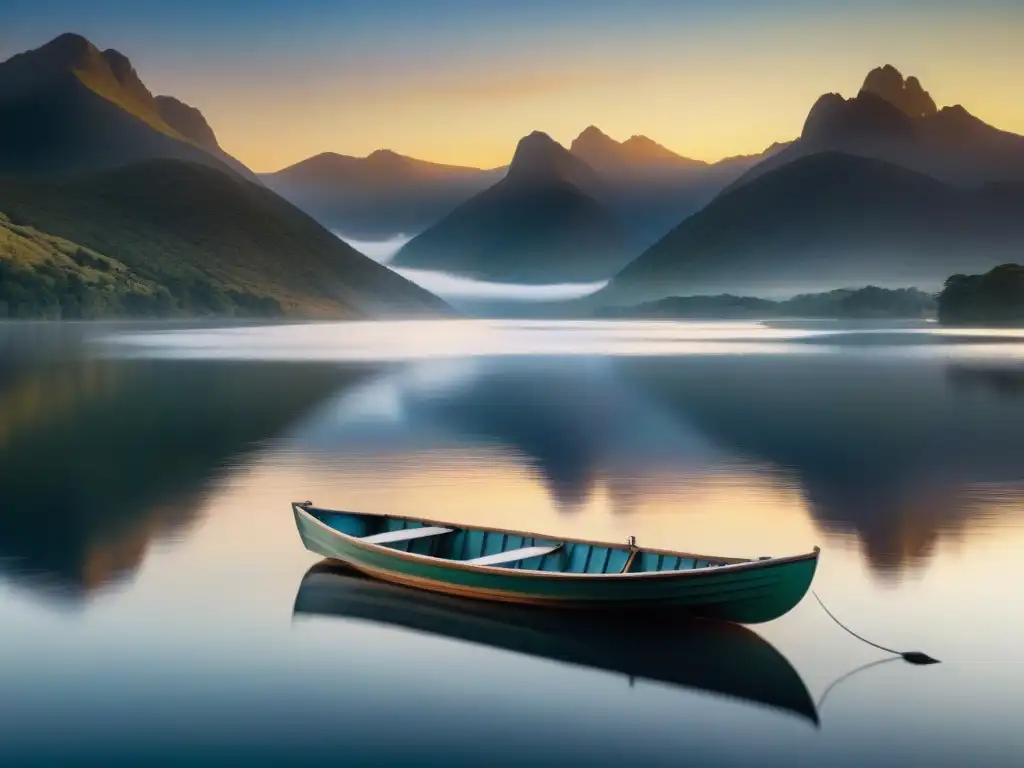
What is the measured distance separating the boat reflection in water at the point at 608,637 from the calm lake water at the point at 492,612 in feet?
0.17

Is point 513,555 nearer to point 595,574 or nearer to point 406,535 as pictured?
point 595,574

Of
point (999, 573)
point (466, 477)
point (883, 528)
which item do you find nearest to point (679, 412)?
point (466, 477)

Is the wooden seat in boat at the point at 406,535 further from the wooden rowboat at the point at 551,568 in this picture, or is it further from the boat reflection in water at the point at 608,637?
the boat reflection in water at the point at 608,637

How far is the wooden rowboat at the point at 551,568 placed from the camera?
55.7 feet

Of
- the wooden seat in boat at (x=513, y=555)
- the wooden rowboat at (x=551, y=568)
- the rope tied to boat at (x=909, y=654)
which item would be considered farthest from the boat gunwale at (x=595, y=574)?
the rope tied to boat at (x=909, y=654)

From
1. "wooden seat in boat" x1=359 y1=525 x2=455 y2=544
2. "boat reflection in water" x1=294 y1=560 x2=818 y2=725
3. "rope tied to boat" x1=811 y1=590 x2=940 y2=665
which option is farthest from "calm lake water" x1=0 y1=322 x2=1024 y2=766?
"wooden seat in boat" x1=359 y1=525 x2=455 y2=544

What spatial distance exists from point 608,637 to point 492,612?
209 cm

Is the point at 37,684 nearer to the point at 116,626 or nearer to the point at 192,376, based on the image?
the point at 116,626

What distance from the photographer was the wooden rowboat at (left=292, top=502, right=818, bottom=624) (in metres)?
17.0

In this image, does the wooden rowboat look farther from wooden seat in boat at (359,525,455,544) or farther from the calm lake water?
the calm lake water

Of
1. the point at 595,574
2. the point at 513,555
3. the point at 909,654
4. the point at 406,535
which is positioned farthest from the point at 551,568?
the point at 909,654

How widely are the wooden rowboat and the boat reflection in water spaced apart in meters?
0.26

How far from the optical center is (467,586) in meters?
18.9

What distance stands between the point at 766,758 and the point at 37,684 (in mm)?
9451
